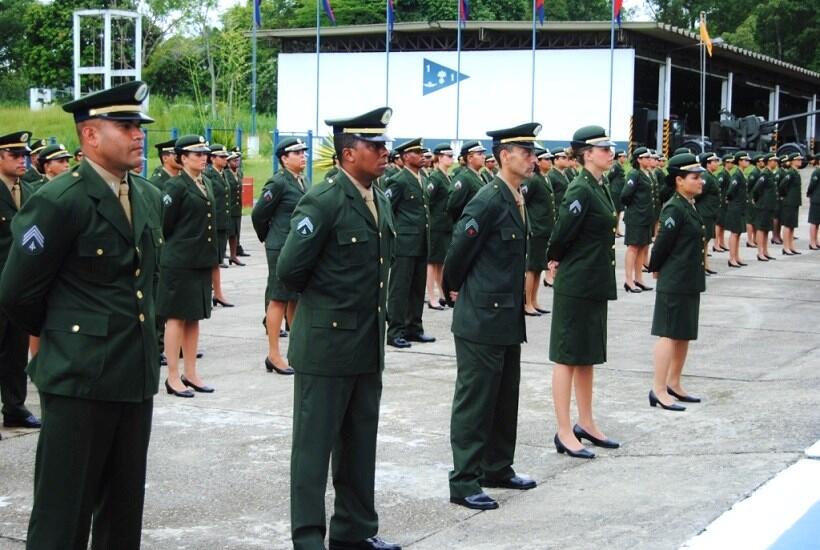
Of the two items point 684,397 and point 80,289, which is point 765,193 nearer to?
point 684,397

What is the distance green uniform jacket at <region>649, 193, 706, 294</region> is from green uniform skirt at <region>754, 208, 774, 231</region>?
14343 mm

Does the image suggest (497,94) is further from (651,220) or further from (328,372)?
(328,372)

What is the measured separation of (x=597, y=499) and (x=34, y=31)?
54.6 m

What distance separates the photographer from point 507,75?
152 feet

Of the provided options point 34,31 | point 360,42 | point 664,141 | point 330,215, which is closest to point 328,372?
point 330,215

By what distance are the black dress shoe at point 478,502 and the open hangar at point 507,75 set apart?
113ft

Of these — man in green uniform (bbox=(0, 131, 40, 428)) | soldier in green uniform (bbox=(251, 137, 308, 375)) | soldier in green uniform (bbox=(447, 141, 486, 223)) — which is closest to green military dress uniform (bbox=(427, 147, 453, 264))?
soldier in green uniform (bbox=(447, 141, 486, 223))

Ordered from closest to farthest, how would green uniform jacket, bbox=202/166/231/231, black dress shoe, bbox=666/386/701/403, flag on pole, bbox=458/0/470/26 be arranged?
black dress shoe, bbox=666/386/701/403, green uniform jacket, bbox=202/166/231/231, flag on pole, bbox=458/0/470/26

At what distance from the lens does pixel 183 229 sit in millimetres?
9672

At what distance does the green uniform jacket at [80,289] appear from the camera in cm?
453

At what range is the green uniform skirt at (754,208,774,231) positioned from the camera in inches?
901

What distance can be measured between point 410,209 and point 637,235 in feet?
19.9

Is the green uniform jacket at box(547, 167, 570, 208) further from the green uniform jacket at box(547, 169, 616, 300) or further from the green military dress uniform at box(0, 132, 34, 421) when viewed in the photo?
the green military dress uniform at box(0, 132, 34, 421)

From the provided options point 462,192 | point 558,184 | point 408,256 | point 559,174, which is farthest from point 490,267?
point 559,174
